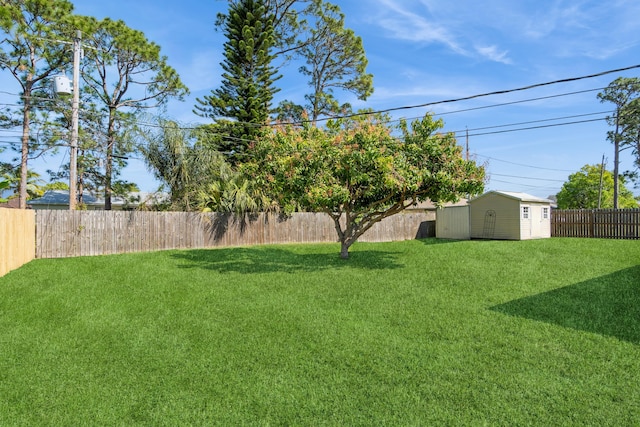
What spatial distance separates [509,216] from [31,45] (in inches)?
764

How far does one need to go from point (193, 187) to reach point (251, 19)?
9.61 metres

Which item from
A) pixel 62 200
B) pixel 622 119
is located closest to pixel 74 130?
pixel 62 200

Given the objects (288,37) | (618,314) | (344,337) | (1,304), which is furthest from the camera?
(288,37)

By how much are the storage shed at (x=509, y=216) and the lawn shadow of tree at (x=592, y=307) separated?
7.17 meters

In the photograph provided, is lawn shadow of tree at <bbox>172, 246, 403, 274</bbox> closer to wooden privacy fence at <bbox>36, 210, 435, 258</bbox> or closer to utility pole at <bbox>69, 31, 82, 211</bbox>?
wooden privacy fence at <bbox>36, 210, 435, 258</bbox>

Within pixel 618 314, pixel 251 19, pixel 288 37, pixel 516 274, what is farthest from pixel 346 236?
pixel 288 37

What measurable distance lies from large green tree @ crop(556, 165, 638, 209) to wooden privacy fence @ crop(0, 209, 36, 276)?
35.6m

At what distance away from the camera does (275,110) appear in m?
20.2

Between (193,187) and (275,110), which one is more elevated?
(275,110)

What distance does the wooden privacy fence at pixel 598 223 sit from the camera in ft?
44.7

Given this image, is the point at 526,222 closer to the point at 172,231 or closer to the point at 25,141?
the point at 172,231

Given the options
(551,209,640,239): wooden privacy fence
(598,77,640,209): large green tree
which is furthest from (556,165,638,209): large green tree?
(551,209,640,239): wooden privacy fence

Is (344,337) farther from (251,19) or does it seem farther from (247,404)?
(251,19)

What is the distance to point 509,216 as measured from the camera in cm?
1466
